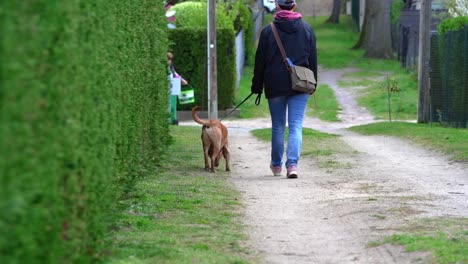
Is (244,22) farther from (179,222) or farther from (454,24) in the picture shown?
(179,222)

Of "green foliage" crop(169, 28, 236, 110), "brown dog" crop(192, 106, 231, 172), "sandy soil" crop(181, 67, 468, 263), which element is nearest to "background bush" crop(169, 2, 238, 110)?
"green foliage" crop(169, 28, 236, 110)

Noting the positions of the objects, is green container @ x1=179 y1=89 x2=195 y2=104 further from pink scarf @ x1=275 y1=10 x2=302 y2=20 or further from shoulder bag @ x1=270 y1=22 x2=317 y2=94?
shoulder bag @ x1=270 y1=22 x2=317 y2=94

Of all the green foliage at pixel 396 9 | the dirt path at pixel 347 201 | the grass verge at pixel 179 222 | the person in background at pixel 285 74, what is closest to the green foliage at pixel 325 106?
the dirt path at pixel 347 201

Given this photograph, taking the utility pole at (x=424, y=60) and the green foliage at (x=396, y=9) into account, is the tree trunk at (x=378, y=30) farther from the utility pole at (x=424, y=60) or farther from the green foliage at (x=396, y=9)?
the utility pole at (x=424, y=60)

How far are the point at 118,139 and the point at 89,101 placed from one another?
2369 millimetres

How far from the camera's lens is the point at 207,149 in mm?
12773

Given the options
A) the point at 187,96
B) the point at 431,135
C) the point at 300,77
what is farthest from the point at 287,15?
the point at 187,96

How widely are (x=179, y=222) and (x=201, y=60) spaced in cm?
2005

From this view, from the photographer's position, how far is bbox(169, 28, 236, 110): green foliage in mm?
28078

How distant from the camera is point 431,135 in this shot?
18.0 meters

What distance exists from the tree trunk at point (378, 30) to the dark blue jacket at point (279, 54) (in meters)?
35.6

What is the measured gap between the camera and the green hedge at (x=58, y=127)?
389cm

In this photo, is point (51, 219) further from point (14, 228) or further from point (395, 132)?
point (395, 132)

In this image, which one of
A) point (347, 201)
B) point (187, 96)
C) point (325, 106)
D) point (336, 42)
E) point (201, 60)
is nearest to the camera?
point (347, 201)
